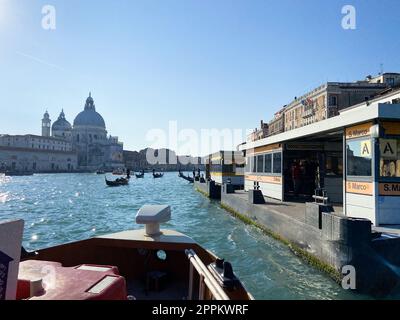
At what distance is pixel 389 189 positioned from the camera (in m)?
8.45

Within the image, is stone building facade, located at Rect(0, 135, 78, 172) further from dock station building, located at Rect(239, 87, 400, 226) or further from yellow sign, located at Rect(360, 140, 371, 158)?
yellow sign, located at Rect(360, 140, 371, 158)

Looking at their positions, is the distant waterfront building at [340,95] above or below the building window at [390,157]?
above

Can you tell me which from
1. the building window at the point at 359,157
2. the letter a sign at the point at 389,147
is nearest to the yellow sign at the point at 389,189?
the building window at the point at 359,157

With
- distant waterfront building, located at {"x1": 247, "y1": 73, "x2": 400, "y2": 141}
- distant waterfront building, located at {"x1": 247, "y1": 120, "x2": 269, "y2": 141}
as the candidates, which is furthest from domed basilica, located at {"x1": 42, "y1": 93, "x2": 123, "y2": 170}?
distant waterfront building, located at {"x1": 247, "y1": 73, "x2": 400, "y2": 141}

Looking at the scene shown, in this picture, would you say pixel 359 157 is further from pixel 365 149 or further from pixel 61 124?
pixel 61 124

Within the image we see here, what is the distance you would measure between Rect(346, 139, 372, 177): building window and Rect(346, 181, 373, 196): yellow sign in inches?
10.0

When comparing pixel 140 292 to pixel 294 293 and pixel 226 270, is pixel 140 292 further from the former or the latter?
pixel 294 293

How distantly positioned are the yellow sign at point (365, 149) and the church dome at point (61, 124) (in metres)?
170

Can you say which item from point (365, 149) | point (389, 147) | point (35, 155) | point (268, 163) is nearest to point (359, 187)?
point (365, 149)

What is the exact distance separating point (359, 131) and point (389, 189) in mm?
1822

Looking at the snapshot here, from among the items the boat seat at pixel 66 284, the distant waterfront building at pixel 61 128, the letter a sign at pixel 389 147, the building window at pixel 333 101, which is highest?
the distant waterfront building at pixel 61 128

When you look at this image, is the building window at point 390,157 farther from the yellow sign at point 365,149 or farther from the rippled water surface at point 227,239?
the rippled water surface at point 227,239

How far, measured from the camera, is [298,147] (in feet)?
49.0

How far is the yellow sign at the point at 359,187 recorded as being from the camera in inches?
343
